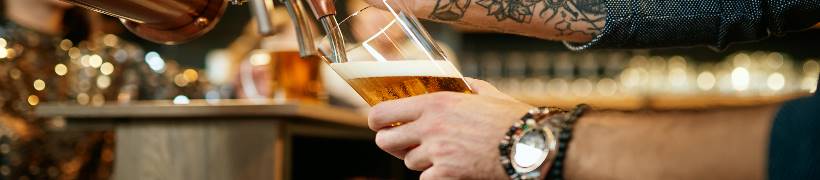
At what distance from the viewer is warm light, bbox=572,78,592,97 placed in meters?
4.61

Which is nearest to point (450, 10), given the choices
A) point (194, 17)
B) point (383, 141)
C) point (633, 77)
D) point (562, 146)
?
point (194, 17)

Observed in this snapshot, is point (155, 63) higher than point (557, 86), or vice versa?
point (155, 63)

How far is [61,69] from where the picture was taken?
191cm

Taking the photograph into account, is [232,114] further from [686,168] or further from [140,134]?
[686,168]

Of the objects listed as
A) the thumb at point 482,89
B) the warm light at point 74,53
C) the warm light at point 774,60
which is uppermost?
the thumb at point 482,89

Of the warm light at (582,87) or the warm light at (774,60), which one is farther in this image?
the warm light at (582,87)

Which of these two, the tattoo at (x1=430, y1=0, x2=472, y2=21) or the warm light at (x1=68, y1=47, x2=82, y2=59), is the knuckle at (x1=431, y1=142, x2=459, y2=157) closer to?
the tattoo at (x1=430, y1=0, x2=472, y2=21)

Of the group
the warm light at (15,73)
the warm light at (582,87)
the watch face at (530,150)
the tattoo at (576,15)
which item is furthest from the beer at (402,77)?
the warm light at (582,87)

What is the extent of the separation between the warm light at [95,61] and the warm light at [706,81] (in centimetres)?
323

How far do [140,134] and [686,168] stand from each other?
→ 3.60 feet

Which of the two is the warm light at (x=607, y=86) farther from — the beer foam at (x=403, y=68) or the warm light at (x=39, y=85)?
the beer foam at (x=403, y=68)

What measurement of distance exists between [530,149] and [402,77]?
15cm

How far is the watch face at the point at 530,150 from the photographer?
2.65ft

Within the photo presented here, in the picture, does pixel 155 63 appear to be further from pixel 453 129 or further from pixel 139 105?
pixel 453 129
